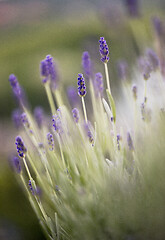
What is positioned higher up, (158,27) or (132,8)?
(132,8)

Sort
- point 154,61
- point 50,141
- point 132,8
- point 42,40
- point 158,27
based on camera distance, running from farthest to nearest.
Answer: point 42,40, point 132,8, point 158,27, point 154,61, point 50,141

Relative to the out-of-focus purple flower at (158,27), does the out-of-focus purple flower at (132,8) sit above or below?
above

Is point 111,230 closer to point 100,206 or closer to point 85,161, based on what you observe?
point 100,206

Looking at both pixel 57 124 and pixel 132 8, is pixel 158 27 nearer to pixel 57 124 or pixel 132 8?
pixel 132 8

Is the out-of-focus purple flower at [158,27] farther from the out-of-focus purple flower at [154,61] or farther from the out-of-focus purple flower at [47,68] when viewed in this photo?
the out-of-focus purple flower at [47,68]

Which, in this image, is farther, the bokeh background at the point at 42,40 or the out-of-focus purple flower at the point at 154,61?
the bokeh background at the point at 42,40

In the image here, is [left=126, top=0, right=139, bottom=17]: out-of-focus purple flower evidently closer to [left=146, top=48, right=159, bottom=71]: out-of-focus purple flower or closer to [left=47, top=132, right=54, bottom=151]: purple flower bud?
[left=146, top=48, right=159, bottom=71]: out-of-focus purple flower

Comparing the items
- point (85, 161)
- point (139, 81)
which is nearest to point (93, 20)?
point (139, 81)

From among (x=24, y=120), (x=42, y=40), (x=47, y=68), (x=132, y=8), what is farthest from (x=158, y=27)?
(x=42, y=40)

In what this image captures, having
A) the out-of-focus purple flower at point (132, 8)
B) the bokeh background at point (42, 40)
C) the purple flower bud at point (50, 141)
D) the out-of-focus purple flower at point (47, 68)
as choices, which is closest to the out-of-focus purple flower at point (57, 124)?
the purple flower bud at point (50, 141)

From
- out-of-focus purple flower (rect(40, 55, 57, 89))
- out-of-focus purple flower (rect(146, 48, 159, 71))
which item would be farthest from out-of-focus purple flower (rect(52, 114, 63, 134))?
out-of-focus purple flower (rect(146, 48, 159, 71))

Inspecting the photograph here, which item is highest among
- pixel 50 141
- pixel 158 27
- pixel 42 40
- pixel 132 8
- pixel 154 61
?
pixel 42 40
